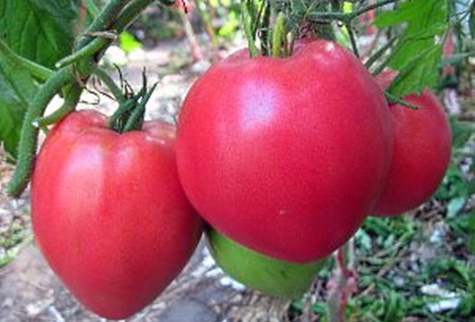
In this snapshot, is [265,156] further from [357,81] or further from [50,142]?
[50,142]

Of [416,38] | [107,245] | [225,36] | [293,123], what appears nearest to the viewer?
[293,123]

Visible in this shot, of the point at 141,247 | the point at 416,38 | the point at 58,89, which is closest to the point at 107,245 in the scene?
the point at 141,247

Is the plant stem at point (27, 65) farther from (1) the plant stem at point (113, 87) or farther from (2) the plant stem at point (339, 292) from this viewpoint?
(2) the plant stem at point (339, 292)

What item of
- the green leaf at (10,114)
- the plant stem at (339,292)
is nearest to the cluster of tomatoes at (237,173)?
the green leaf at (10,114)

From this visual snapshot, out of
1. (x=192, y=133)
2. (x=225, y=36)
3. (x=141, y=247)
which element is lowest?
(x=225, y=36)

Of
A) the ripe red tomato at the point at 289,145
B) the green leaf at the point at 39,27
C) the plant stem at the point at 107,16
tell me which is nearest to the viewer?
the ripe red tomato at the point at 289,145

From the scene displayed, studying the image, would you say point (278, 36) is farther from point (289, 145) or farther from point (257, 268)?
point (257, 268)

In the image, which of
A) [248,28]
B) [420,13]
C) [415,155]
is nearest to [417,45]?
[420,13]
